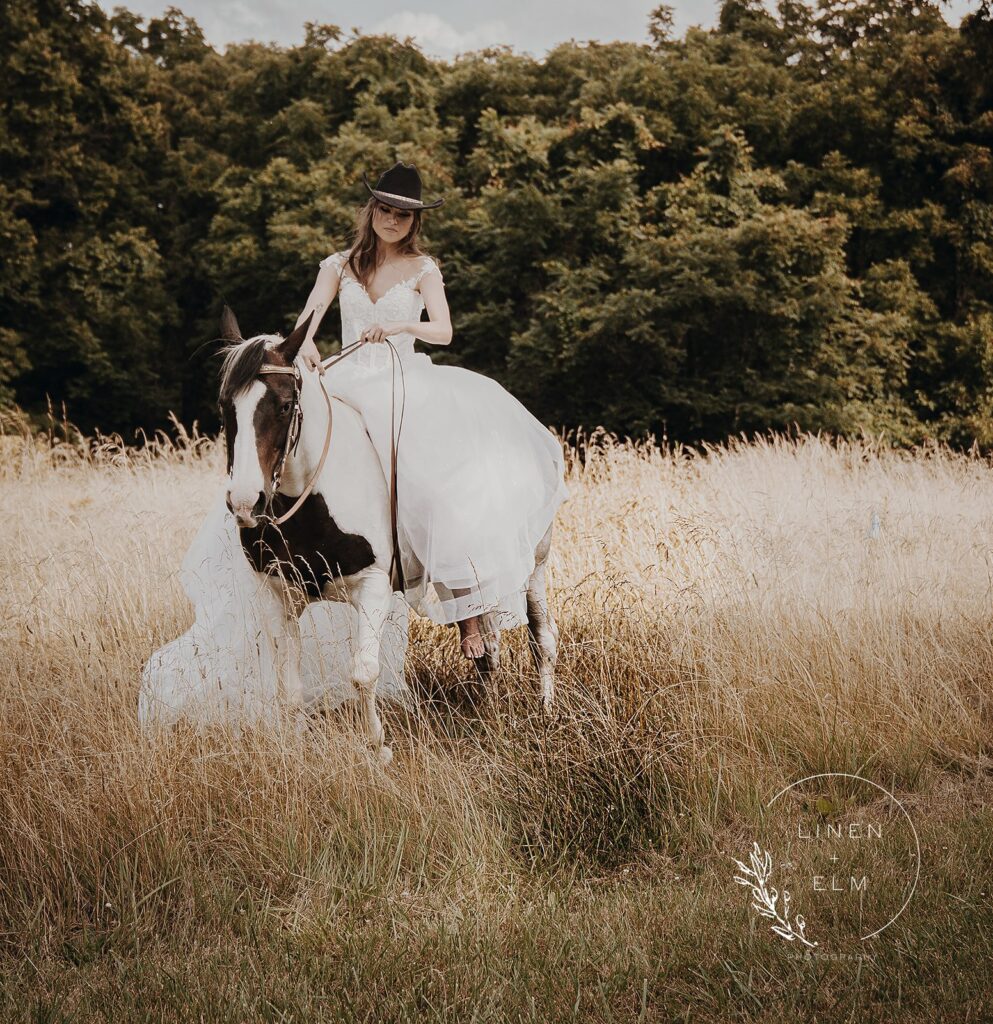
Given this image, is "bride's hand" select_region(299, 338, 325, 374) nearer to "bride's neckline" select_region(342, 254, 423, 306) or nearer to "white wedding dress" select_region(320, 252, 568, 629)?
"white wedding dress" select_region(320, 252, 568, 629)

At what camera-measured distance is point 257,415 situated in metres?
3.77

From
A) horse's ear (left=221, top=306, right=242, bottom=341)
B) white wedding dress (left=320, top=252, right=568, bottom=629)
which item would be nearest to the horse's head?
horse's ear (left=221, top=306, right=242, bottom=341)

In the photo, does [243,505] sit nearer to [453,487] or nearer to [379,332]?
[453,487]

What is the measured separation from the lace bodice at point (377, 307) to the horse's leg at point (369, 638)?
1080 mm

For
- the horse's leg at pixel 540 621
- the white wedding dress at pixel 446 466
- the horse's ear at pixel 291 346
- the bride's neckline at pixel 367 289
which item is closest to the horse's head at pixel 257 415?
the horse's ear at pixel 291 346

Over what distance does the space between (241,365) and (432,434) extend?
1.04 m

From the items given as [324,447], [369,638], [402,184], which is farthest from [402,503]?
[402,184]

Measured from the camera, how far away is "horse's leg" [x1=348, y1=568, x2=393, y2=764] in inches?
165

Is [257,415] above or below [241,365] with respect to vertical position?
below

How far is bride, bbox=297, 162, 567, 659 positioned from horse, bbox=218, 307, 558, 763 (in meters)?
0.14

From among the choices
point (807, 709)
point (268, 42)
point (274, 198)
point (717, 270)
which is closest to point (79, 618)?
point (807, 709)

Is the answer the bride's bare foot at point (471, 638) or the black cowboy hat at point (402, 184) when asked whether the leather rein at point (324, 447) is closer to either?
the bride's bare foot at point (471, 638)

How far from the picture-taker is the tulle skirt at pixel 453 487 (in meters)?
4.41

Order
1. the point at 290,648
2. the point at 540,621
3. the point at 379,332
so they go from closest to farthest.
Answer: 1. the point at 290,648
2. the point at 379,332
3. the point at 540,621
